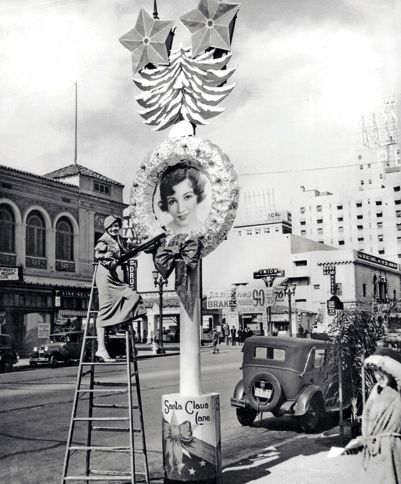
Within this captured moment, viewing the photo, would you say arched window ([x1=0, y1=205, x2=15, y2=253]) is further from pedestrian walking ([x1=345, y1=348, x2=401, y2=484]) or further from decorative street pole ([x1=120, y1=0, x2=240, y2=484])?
pedestrian walking ([x1=345, y1=348, x2=401, y2=484])

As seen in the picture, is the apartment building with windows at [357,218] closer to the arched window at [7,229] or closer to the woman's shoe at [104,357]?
the woman's shoe at [104,357]

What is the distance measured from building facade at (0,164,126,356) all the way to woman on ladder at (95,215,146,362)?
13223mm

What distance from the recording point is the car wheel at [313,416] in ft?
25.5

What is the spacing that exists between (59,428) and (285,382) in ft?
9.98

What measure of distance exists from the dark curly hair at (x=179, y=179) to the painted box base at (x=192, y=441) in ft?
5.35

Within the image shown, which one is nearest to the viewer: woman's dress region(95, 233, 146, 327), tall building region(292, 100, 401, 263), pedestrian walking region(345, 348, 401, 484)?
pedestrian walking region(345, 348, 401, 484)

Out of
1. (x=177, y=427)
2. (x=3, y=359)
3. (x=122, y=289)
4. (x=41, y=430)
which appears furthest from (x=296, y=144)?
(x=3, y=359)

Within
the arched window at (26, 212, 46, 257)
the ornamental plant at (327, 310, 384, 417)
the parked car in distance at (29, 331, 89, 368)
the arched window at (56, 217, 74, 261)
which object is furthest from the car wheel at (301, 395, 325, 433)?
the arched window at (56, 217, 74, 261)

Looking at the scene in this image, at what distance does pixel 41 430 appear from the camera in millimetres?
7945

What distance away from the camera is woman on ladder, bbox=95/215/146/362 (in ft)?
16.2

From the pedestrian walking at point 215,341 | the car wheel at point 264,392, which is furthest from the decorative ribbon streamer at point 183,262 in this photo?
the pedestrian walking at point 215,341

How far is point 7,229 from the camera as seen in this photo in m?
18.6

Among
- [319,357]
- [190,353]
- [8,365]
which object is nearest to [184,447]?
[190,353]

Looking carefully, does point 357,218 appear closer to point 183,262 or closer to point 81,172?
point 183,262
